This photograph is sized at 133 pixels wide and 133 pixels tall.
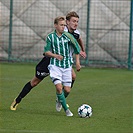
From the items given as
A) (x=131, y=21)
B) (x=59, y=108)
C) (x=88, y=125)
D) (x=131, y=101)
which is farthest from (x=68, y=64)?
(x=131, y=21)

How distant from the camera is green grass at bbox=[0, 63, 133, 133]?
357 inches

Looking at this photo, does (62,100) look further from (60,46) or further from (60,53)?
(60,46)

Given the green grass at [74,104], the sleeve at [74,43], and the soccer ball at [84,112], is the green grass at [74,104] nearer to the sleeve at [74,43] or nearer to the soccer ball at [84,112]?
the soccer ball at [84,112]

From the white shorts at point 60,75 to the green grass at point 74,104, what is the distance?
544mm

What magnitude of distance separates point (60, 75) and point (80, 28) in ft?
38.6

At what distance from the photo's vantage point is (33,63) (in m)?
22.4

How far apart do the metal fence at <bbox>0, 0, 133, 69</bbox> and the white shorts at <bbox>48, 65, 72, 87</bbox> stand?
11052 millimetres

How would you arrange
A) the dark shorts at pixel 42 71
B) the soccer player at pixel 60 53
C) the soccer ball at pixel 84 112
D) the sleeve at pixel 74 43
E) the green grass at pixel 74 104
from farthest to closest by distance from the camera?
the dark shorts at pixel 42 71, the sleeve at pixel 74 43, the soccer player at pixel 60 53, the soccer ball at pixel 84 112, the green grass at pixel 74 104

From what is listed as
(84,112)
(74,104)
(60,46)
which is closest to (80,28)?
(74,104)

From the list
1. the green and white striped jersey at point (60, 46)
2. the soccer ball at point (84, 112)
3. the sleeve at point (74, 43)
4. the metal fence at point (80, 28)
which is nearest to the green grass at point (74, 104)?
the soccer ball at point (84, 112)

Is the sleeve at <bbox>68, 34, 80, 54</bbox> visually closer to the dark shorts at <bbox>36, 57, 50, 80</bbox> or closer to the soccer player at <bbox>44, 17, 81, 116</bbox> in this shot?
the soccer player at <bbox>44, 17, 81, 116</bbox>

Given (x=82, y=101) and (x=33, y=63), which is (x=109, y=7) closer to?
(x=33, y=63)

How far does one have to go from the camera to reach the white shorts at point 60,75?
414 inches

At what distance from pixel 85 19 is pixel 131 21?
67.2 inches
